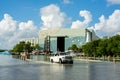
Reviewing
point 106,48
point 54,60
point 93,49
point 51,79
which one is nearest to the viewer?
point 51,79

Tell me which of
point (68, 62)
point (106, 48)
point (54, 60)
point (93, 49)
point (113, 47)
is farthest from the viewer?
point (93, 49)

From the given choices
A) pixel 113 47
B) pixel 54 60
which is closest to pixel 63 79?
pixel 54 60

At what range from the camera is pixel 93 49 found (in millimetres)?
122312

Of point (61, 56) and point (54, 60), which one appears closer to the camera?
point (61, 56)

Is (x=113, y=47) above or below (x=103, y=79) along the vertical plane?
above

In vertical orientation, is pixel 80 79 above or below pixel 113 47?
below

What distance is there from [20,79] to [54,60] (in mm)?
36410

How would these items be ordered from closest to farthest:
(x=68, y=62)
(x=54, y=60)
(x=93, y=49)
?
(x=68, y=62) → (x=54, y=60) → (x=93, y=49)

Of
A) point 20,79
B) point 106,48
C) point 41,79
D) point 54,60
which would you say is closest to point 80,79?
point 41,79

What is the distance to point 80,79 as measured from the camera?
21.9 metres

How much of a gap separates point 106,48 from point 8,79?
7860 cm

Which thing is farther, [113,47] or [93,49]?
[93,49]

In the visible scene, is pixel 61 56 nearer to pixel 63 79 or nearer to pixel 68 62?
pixel 68 62

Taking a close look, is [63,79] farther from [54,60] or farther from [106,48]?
[106,48]
